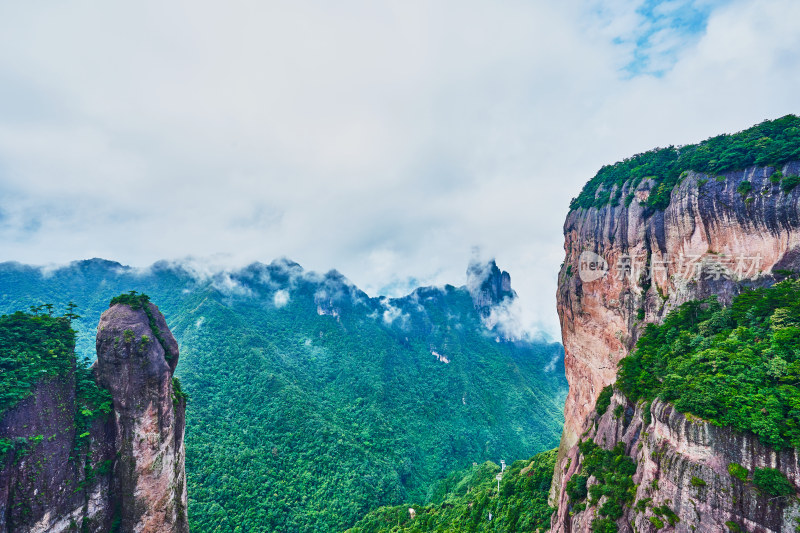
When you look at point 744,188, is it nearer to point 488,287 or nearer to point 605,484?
point 605,484

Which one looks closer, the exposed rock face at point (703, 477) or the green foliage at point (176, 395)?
the exposed rock face at point (703, 477)

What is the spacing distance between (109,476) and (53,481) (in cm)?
305

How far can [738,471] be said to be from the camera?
12039mm

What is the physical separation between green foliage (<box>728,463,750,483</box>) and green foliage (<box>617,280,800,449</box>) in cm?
136

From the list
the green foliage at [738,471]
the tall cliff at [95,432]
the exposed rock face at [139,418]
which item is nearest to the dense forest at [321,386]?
the exposed rock face at [139,418]

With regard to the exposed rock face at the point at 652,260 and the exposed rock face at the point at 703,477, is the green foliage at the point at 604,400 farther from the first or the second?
the exposed rock face at the point at 703,477

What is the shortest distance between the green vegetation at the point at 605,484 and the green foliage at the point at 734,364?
13.6 feet

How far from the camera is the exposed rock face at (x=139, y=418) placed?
19.7 m

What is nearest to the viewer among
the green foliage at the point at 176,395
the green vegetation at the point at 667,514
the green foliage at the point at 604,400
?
the green vegetation at the point at 667,514

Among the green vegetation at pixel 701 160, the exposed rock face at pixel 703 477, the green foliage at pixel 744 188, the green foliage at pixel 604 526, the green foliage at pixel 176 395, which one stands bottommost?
the green foliage at pixel 604 526

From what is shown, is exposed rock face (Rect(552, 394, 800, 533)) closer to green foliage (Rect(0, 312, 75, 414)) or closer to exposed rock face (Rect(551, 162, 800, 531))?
exposed rock face (Rect(551, 162, 800, 531))

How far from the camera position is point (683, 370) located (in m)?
16.8

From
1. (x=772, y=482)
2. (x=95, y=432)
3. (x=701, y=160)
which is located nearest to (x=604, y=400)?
(x=772, y=482)

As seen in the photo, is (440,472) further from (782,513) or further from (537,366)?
(537,366)
